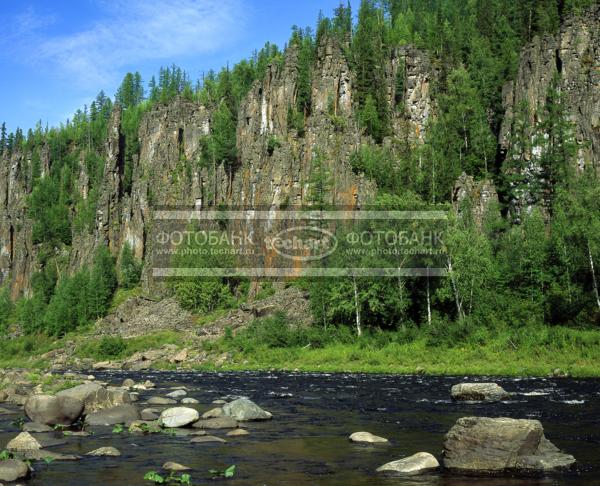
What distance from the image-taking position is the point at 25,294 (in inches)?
6831

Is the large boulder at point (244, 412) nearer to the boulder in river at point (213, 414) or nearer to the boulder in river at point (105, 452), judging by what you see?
the boulder in river at point (213, 414)

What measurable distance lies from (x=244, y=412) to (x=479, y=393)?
42.4ft

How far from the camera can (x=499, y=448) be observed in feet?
57.3

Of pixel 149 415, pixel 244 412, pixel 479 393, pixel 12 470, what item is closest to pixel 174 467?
pixel 12 470

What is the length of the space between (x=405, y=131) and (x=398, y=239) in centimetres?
6609

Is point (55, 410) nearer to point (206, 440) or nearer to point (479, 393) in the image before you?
point (206, 440)

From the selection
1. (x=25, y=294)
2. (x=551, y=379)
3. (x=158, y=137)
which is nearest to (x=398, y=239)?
(x=551, y=379)

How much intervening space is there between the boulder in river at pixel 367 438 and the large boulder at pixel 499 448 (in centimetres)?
359

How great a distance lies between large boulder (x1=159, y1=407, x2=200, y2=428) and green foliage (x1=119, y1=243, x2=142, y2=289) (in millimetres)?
118642

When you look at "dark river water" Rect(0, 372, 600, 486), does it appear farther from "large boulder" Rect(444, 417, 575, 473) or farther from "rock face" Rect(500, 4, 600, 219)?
"rock face" Rect(500, 4, 600, 219)

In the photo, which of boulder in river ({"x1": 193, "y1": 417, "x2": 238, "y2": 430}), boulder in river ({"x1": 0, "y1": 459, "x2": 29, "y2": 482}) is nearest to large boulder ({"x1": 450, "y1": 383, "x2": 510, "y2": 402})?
boulder in river ({"x1": 193, "y1": 417, "x2": 238, "y2": 430})

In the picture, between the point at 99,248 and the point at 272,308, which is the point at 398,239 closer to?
the point at 272,308

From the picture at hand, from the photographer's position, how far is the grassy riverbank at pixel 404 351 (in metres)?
49.8

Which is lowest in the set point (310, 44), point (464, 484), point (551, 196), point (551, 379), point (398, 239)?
point (551, 379)
